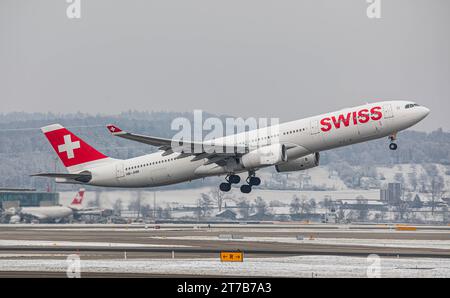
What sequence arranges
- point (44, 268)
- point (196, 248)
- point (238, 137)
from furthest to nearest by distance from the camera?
point (238, 137) → point (196, 248) → point (44, 268)

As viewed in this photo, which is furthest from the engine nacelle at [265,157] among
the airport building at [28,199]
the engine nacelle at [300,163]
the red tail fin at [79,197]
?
the airport building at [28,199]

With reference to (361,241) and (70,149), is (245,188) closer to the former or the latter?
(361,241)

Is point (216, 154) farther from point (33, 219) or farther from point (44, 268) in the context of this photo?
point (33, 219)

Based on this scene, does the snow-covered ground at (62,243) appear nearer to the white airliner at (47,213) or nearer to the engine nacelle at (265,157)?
the engine nacelle at (265,157)

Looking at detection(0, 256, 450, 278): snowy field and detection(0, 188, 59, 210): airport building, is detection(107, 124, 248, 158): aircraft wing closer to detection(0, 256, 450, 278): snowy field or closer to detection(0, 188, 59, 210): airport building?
detection(0, 256, 450, 278): snowy field

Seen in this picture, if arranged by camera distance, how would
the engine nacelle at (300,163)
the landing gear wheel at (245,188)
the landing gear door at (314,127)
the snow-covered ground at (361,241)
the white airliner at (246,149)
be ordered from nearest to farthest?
the snow-covered ground at (361,241) → the white airliner at (246,149) → the landing gear door at (314,127) → the engine nacelle at (300,163) → the landing gear wheel at (245,188)

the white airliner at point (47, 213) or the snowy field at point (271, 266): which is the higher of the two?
the white airliner at point (47, 213)

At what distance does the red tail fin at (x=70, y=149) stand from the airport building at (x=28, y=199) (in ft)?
188

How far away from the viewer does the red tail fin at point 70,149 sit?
88.7 meters

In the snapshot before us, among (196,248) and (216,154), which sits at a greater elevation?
(216,154)

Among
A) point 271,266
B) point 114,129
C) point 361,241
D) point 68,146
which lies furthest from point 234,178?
point 271,266
